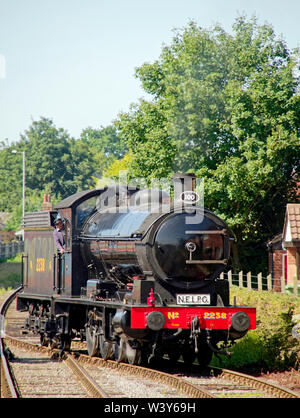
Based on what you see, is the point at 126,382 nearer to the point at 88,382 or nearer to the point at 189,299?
the point at 88,382

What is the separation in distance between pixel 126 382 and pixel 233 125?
→ 19512mm

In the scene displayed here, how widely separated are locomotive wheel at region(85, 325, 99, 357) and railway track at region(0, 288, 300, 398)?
15cm

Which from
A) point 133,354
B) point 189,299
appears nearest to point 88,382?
point 133,354

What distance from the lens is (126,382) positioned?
10.8 metres

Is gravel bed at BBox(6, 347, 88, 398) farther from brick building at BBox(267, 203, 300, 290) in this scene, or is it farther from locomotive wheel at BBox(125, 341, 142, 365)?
brick building at BBox(267, 203, 300, 290)

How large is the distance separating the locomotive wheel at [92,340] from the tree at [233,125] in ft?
49.8

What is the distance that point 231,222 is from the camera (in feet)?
95.3

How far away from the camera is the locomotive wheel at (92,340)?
44.5ft

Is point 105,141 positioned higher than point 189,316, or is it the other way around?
point 105,141

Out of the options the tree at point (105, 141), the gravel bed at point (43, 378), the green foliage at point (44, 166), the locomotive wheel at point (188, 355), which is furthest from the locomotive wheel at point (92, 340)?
the tree at point (105, 141)

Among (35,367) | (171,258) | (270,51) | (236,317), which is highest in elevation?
(270,51)
